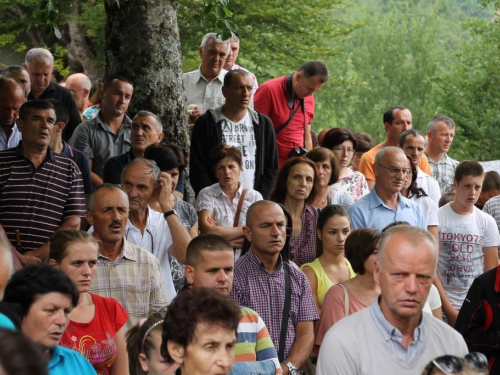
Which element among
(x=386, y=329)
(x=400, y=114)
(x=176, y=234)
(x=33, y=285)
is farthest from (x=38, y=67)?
(x=386, y=329)

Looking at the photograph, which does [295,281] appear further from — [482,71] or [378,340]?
[482,71]

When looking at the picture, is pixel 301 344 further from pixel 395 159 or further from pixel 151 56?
pixel 151 56

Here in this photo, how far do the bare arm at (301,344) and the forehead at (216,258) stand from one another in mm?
1158

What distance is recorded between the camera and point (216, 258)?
6820 mm

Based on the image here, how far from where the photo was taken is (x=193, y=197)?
11.2 meters

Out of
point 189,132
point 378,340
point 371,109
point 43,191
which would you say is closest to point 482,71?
point 371,109

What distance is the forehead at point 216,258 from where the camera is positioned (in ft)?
22.3

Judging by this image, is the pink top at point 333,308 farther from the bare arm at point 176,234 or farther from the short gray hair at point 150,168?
the short gray hair at point 150,168

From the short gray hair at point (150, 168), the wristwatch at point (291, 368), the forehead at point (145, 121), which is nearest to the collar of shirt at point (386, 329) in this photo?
the wristwatch at point (291, 368)

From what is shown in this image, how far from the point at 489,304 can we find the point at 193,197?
4.77 metres

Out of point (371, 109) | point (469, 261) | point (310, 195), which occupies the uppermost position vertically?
point (371, 109)

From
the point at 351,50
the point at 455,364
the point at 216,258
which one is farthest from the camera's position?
the point at 351,50

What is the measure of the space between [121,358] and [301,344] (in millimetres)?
1705

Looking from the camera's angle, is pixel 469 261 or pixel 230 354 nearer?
pixel 230 354
